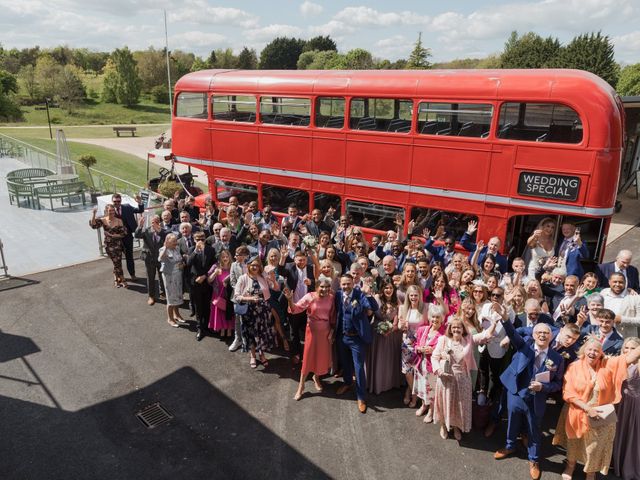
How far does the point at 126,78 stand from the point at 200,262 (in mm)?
66103

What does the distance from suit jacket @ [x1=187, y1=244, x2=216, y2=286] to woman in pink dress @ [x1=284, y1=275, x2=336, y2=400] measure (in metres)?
2.02

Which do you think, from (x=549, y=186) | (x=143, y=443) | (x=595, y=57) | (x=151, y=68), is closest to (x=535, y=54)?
(x=595, y=57)

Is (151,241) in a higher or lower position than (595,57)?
lower

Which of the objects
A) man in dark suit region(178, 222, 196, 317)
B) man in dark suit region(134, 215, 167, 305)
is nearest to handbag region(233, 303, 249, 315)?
man in dark suit region(178, 222, 196, 317)

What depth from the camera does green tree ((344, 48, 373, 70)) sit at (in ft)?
228

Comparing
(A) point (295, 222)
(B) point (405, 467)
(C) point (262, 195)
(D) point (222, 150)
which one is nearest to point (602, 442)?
(B) point (405, 467)

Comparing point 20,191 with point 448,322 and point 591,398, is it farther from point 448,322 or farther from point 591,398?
point 591,398

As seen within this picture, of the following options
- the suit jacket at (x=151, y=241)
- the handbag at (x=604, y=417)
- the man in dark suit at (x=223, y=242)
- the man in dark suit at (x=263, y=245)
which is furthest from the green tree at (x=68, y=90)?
the handbag at (x=604, y=417)

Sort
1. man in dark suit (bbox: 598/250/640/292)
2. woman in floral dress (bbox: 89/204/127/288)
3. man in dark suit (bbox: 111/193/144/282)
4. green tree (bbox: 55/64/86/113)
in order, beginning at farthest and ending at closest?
green tree (bbox: 55/64/86/113) → man in dark suit (bbox: 111/193/144/282) → woman in floral dress (bbox: 89/204/127/288) → man in dark suit (bbox: 598/250/640/292)

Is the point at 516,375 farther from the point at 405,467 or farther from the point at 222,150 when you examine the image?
the point at 222,150

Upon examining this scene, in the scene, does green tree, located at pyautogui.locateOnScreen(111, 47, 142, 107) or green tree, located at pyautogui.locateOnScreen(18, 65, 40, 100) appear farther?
green tree, located at pyautogui.locateOnScreen(111, 47, 142, 107)

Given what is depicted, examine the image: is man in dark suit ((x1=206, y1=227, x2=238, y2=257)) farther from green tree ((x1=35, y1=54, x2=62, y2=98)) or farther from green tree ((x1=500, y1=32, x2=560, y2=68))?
green tree ((x1=35, y1=54, x2=62, y2=98))

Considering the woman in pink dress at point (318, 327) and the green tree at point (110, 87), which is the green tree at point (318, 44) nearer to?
the green tree at point (110, 87)

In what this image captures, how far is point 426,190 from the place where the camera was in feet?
28.8
